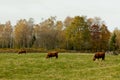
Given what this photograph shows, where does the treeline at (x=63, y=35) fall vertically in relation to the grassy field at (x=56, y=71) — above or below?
above

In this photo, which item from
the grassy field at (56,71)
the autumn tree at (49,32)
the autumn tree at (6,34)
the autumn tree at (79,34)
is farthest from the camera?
the autumn tree at (6,34)

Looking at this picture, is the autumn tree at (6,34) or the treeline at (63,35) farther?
the autumn tree at (6,34)

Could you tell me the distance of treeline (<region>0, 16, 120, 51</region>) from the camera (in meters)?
94.9

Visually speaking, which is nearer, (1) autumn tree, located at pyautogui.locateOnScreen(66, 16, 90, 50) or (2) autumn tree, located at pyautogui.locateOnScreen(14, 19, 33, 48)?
(1) autumn tree, located at pyautogui.locateOnScreen(66, 16, 90, 50)

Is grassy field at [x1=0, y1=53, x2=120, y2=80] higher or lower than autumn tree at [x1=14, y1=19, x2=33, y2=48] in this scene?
lower

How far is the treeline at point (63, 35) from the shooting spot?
94.9 m

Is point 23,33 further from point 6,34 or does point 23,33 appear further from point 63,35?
point 63,35

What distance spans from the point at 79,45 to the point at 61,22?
99.8 ft

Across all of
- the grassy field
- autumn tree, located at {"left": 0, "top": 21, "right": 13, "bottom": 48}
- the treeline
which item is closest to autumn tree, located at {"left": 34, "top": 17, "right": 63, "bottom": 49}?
the treeline

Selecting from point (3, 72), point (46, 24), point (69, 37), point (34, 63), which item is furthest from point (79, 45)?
point (3, 72)

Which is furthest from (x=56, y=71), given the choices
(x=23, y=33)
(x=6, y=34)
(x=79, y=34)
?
(x=6, y=34)

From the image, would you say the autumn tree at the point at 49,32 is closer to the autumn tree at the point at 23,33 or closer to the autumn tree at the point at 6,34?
the autumn tree at the point at 23,33

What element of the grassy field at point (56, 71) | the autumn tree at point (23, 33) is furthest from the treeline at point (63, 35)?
the grassy field at point (56, 71)

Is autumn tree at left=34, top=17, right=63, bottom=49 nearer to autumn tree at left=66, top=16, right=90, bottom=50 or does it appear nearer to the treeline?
the treeline
